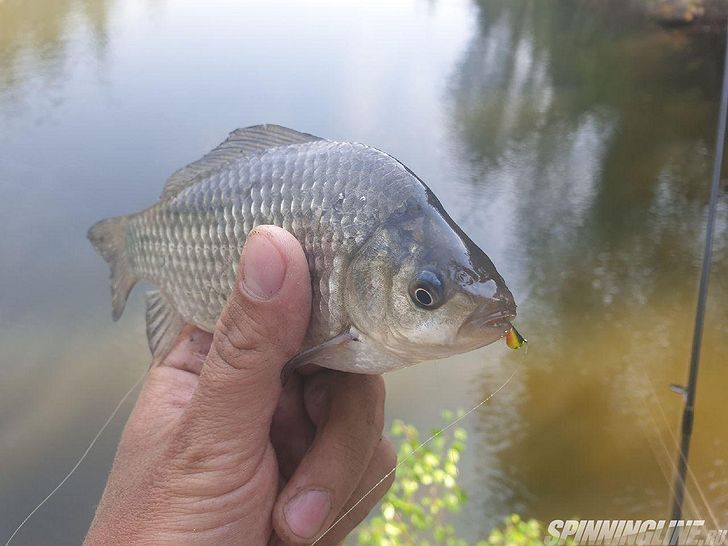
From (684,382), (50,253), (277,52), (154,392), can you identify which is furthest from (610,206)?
(154,392)

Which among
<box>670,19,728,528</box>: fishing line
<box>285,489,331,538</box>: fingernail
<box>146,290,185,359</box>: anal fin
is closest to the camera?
<box>285,489,331,538</box>: fingernail

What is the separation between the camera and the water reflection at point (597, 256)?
3102mm

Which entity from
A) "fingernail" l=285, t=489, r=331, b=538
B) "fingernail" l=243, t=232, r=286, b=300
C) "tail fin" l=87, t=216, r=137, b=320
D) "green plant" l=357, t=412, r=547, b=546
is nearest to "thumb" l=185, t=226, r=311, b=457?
"fingernail" l=243, t=232, r=286, b=300

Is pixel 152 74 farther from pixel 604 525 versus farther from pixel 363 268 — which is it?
pixel 363 268

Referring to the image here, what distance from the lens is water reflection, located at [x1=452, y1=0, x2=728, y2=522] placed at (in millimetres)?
3102

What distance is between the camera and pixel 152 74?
5.70 m

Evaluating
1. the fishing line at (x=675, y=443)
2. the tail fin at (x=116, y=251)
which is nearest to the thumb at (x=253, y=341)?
the tail fin at (x=116, y=251)

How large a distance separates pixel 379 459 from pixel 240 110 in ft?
12.8

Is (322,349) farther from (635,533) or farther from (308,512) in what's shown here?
(635,533)

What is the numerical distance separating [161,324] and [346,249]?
0.56 metres

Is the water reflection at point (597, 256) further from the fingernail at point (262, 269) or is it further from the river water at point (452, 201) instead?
the fingernail at point (262, 269)

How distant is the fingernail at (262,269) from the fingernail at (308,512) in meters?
0.43

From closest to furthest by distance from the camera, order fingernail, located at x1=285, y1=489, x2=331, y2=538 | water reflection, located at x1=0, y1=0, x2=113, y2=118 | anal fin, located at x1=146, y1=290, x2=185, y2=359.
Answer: fingernail, located at x1=285, y1=489, x2=331, y2=538
anal fin, located at x1=146, y1=290, x2=185, y2=359
water reflection, located at x1=0, y1=0, x2=113, y2=118

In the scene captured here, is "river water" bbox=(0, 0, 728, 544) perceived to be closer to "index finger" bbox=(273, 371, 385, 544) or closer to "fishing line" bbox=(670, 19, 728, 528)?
"fishing line" bbox=(670, 19, 728, 528)
